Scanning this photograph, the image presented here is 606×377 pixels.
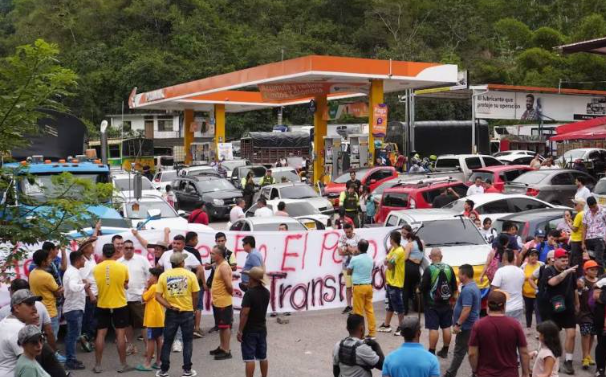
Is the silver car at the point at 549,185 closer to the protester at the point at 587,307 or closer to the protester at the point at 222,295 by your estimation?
the protester at the point at 587,307

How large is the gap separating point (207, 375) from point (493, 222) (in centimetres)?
841

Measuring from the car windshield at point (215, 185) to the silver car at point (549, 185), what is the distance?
32.9ft

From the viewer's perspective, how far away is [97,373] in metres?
10.2

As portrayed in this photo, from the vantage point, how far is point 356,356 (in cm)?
680

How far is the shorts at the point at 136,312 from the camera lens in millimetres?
10930

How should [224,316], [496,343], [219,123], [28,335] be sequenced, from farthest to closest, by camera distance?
[219,123], [224,316], [496,343], [28,335]

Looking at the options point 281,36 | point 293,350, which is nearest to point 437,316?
point 293,350

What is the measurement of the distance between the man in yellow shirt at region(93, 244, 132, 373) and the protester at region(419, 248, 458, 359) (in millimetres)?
4032

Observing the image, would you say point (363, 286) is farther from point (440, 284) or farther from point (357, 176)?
point (357, 176)

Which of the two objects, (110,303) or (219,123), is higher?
(219,123)

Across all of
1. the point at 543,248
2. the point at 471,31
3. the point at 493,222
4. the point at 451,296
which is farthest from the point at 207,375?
the point at 471,31

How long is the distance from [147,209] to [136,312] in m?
7.71

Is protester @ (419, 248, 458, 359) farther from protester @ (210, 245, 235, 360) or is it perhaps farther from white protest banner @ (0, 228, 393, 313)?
white protest banner @ (0, 228, 393, 313)

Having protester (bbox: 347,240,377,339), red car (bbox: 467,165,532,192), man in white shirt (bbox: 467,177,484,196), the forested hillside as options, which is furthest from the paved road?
the forested hillside
